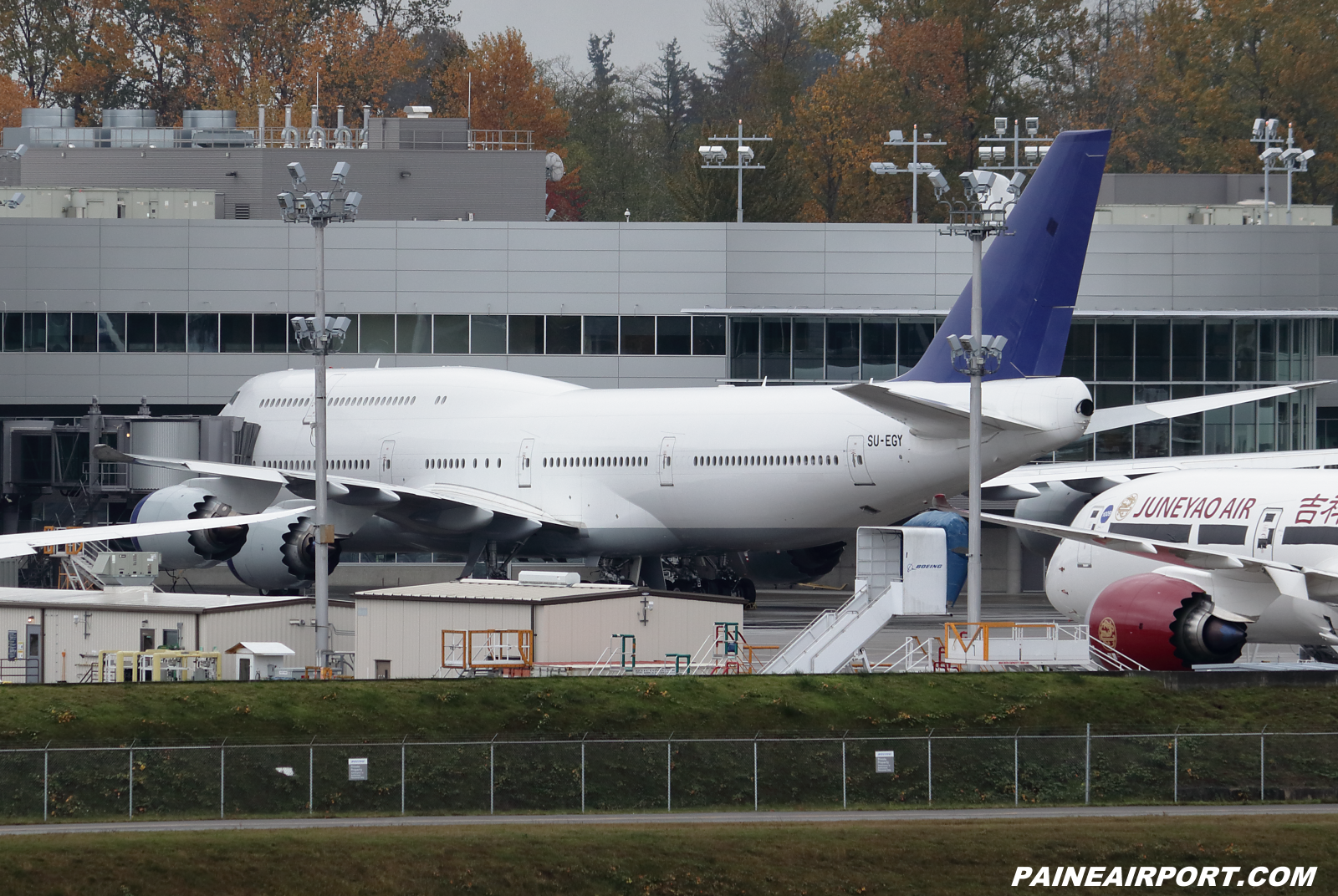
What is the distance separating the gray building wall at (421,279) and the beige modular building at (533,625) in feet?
80.4

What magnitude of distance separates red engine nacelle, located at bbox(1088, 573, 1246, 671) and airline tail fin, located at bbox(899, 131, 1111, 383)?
943 cm

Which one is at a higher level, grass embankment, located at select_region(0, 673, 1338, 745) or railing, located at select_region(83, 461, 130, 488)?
railing, located at select_region(83, 461, 130, 488)

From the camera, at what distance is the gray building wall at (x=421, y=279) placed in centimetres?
5788

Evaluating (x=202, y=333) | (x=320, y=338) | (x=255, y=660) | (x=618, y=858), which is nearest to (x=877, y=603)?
(x=255, y=660)

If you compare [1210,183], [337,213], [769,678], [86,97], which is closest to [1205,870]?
[769,678]

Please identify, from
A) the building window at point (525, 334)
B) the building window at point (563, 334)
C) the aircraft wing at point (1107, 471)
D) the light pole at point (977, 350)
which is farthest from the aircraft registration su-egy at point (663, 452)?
the building window at point (563, 334)

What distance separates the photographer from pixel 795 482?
40.6m

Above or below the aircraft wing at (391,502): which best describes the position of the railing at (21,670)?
below

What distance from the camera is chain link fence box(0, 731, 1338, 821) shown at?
943 inches

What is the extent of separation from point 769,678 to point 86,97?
90.4m

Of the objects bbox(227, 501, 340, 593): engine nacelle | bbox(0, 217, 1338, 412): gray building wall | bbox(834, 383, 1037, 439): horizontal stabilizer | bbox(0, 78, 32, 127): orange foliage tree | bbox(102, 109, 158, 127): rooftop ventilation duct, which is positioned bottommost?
bbox(227, 501, 340, 593): engine nacelle

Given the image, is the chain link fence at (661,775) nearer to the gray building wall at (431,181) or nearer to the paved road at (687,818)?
the paved road at (687,818)

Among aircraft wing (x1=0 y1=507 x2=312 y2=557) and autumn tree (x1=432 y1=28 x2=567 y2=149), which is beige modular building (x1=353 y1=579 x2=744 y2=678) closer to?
aircraft wing (x1=0 y1=507 x2=312 y2=557)

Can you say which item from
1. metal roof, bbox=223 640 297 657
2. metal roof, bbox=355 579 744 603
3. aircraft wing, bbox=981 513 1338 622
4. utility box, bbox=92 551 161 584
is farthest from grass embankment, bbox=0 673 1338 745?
utility box, bbox=92 551 161 584
